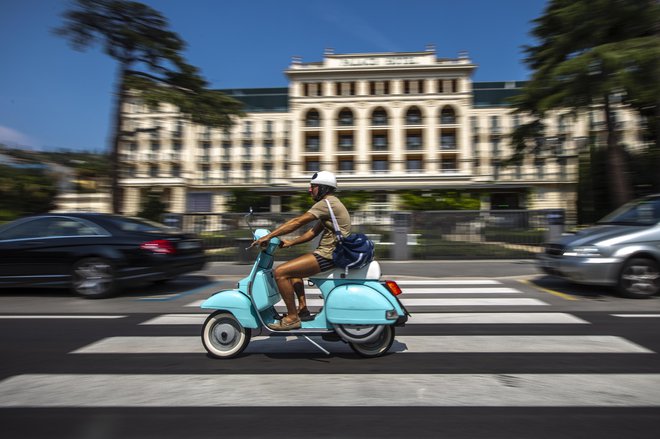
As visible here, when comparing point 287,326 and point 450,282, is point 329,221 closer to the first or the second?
point 287,326

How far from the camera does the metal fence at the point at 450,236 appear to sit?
42.8 feet

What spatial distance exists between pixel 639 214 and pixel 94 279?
933cm

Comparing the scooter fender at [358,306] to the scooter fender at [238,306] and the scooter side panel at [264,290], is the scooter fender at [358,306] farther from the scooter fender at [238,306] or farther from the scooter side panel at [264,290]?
the scooter fender at [238,306]

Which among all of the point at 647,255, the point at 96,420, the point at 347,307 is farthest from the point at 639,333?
the point at 96,420

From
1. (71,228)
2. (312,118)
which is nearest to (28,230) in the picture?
(71,228)

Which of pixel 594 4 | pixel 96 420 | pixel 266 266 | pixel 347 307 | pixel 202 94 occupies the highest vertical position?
pixel 594 4

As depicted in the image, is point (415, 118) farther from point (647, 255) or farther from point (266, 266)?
point (266, 266)

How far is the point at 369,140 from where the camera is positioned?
167 ft

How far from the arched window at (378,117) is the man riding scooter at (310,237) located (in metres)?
48.4

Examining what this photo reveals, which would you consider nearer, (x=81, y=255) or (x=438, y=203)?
(x=81, y=255)

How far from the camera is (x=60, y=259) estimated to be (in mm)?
7547

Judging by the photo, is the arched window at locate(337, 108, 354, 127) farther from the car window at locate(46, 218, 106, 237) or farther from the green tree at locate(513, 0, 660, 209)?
the car window at locate(46, 218, 106, 237)

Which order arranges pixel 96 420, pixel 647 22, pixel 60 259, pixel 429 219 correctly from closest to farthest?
pixel 96 420, pixel 60 259, pixel 647 22, pixel 429 219

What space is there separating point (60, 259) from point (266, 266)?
17.0 feet
